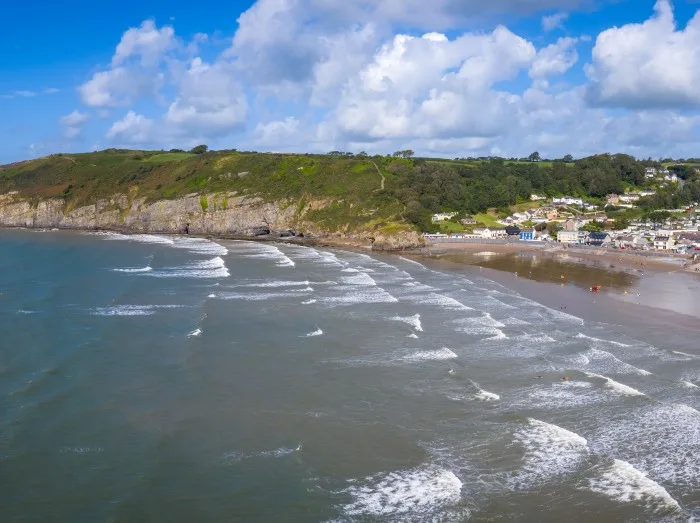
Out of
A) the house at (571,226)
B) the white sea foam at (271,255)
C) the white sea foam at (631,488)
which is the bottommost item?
the white sea foam at (631,488)

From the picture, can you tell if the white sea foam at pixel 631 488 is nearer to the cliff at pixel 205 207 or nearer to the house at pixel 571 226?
the cliff at pixel 205 207

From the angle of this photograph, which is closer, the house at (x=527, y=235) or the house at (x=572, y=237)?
the house at (x=572, y=237)

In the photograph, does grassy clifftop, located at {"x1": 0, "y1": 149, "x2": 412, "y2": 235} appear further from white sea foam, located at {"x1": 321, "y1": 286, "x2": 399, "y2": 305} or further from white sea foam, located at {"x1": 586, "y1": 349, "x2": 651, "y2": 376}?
white sea foam, located at {"x1": 586, "y1": 349, "x2": 651, "y2": 376}

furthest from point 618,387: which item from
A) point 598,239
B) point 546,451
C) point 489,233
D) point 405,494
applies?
point 489,233

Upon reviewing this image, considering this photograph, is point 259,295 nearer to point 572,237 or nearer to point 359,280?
→ point 359,280

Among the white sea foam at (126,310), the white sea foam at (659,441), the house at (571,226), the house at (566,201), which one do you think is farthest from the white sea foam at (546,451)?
the house at (566,201)

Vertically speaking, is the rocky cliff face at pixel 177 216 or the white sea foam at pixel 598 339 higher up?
the rocky cliff face at pixel 177 216
